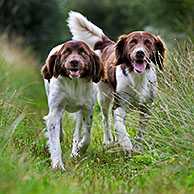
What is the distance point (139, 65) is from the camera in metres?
4.71

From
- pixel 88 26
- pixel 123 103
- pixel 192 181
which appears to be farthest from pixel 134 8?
pixel 192 181

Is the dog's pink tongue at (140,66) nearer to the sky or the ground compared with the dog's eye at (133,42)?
nearer to the ground

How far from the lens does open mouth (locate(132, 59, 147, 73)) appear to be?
184 inches

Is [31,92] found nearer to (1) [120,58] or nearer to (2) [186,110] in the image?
(1) [120,58]

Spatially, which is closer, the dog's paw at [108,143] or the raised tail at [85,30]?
the dog's paw at [108,143]

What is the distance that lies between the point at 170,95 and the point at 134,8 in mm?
17254

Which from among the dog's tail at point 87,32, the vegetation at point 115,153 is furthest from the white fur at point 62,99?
the dog's tail at point 87,32

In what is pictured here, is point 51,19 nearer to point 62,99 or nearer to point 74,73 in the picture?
point 62,99

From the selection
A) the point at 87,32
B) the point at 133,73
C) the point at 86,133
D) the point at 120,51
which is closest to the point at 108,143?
the point at 86,133

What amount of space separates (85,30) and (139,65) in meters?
1.72

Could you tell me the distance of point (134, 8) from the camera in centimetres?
2077

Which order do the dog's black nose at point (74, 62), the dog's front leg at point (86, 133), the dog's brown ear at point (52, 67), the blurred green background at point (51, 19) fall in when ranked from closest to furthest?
the dog's black nose at point (74, 62) < the dog's brown ear at point (52, 67) < the dog's front leg at point (86, 133) < the blurred green background at point (51, 19)

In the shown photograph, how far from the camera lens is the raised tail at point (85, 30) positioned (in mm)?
6125

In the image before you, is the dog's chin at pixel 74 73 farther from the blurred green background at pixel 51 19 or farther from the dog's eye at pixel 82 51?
the blurred green background at pixel 51 19
